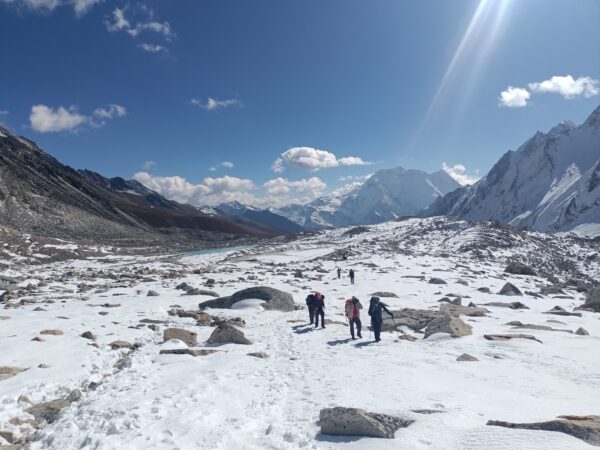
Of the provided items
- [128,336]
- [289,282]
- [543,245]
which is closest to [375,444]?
[128,336]

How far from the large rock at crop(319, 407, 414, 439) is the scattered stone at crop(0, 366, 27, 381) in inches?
385

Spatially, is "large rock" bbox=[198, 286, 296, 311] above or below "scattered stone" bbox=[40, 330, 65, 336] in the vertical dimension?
above

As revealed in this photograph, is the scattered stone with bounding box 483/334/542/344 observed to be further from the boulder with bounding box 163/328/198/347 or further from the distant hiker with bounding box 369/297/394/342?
the boulder with bounding box 163/328/198/347

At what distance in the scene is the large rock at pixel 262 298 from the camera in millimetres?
26688

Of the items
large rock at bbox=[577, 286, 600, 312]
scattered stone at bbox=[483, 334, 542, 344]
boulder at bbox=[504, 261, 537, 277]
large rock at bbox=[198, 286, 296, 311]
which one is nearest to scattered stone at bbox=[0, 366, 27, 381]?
large rock at bbox=[198, 286, 296, 311]

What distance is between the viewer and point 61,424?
9328 mm

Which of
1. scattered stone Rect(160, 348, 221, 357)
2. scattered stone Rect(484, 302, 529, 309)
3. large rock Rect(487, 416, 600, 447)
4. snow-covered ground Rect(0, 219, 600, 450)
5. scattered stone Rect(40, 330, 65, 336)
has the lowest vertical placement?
snow-covered ground Rect(0, 219, 600, 450)

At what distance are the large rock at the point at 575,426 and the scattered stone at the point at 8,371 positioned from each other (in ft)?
43.4

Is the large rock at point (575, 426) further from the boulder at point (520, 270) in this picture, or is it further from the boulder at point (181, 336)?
the boulder at point (520, 270)

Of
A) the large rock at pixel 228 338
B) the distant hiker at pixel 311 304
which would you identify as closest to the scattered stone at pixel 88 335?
the large rock at pixel 228 338

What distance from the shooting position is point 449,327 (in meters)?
18.1

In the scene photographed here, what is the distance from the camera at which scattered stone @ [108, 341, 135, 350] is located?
1577 cm

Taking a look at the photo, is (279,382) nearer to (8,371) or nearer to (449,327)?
(8,371)

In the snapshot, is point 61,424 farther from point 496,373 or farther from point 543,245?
point 543,245
